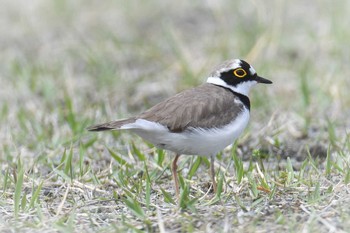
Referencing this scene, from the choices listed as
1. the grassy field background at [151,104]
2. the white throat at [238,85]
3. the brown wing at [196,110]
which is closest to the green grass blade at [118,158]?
the grassy field background at [151,104]

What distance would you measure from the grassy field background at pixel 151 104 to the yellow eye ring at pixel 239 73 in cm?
49

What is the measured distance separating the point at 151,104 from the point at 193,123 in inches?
98.0

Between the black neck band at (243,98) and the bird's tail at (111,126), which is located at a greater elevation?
the black neck band at (243,98)

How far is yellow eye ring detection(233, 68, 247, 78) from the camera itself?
196 inches

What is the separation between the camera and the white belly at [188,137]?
→ 4.39m

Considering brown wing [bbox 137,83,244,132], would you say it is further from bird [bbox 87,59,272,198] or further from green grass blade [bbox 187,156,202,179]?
green grass blade [bbox 187,156,202,179]

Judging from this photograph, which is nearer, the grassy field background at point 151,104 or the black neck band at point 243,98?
the grassy field background at point 151,104

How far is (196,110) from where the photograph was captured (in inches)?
180

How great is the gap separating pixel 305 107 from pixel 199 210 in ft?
8.28

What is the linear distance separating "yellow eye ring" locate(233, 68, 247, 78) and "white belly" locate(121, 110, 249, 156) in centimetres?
50

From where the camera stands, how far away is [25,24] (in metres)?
Result: 9.30

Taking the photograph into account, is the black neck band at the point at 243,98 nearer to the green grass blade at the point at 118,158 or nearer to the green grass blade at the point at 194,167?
the green grass blade at the point at 194,167

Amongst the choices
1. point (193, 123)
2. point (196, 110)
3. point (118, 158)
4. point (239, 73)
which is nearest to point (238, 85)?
point (239, 73)

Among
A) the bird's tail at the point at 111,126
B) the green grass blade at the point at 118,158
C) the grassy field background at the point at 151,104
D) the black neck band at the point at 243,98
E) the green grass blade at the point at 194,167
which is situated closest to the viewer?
the grassy field background at the point at 151,104
